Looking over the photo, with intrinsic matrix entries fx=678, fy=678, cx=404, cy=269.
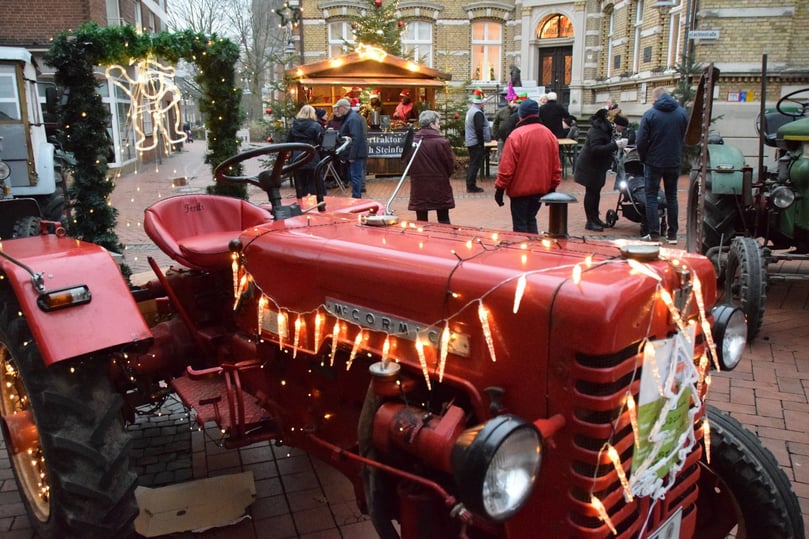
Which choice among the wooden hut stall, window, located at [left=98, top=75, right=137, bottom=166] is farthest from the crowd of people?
window, located at [left=98, top=75, right=137, bottom=166]

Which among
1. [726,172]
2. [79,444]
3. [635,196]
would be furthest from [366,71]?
[79,444]

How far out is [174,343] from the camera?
3.10 m

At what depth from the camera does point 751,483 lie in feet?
7.21

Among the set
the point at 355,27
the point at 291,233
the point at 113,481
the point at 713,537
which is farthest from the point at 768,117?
the point at 355,27

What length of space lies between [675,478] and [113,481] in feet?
6.03

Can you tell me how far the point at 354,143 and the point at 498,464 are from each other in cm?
1010

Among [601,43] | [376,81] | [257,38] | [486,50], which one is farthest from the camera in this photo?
[257,38]

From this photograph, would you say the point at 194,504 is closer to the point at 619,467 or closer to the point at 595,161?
the point at 619,467

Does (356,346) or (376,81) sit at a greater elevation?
(376,81)

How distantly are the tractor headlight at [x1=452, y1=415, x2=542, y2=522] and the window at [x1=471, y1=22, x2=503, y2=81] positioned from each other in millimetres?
24832

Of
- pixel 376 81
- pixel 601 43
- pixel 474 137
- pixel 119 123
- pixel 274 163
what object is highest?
pixel 601 43

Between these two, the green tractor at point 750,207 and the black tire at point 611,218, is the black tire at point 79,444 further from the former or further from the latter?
the black tire at point 611,218

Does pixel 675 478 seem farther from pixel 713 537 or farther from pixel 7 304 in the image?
pixel 7 304

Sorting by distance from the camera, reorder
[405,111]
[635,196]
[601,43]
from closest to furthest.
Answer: [635,196] → [405,111] → [601,43]
